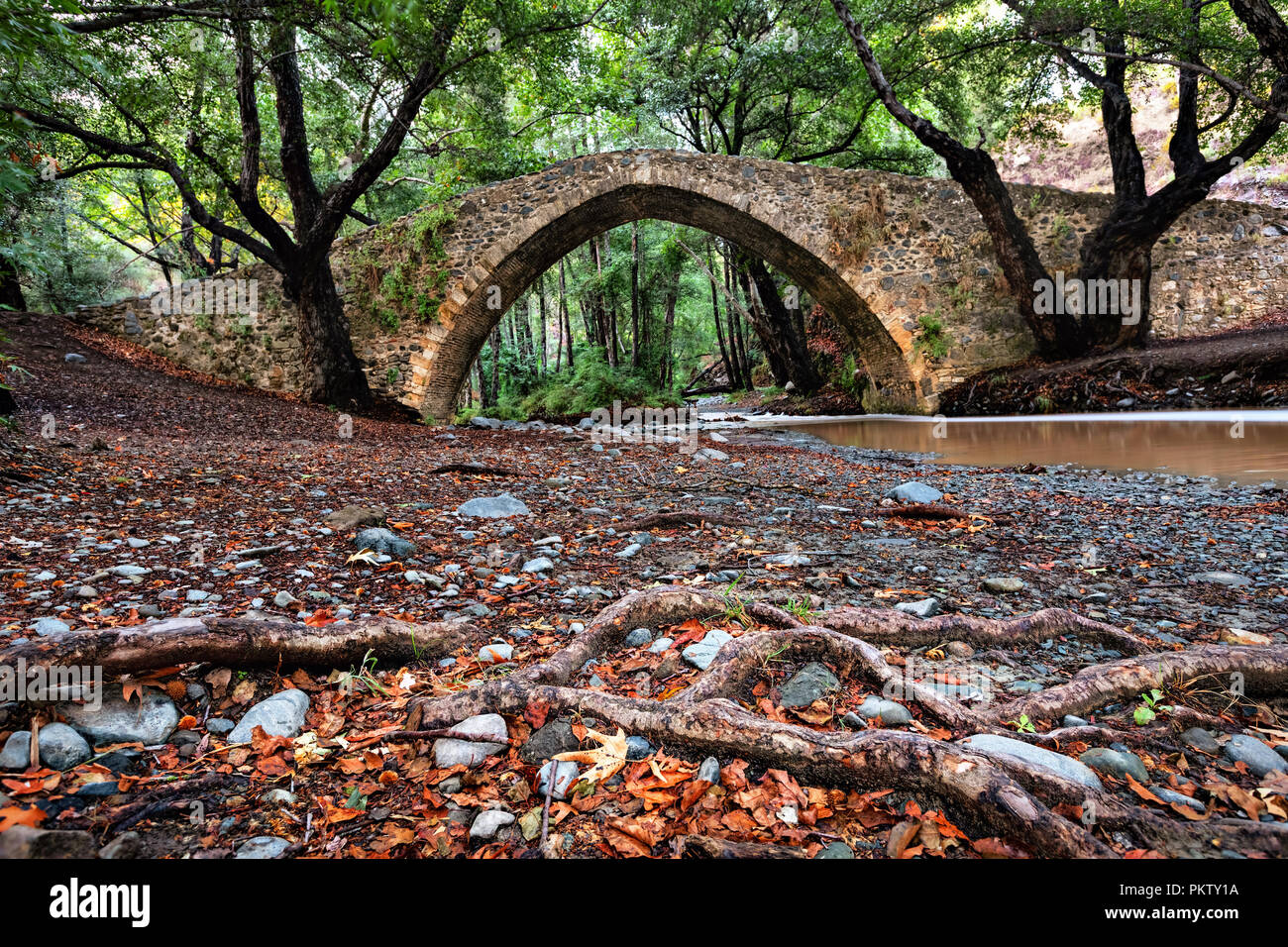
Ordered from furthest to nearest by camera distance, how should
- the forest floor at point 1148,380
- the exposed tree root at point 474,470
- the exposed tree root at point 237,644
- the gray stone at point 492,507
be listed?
1. the forest floor at point 1148,380
2. the exposed tree root at point 474,470
3. the gray stone at point 492,507
4. the exposed tree root at point 237,644

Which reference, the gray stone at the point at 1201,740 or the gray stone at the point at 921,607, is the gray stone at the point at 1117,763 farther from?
the gray stone at the point at 921,607

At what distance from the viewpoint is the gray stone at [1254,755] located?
1.42 m

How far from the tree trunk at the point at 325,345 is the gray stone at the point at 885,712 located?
11.3 metres

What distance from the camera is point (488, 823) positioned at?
125 centimetres

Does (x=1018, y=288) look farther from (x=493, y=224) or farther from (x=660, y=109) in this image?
(x=493, y=224)

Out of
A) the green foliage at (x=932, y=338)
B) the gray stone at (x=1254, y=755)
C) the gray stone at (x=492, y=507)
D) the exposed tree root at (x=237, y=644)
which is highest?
the green foliage at (x=932, y=338)

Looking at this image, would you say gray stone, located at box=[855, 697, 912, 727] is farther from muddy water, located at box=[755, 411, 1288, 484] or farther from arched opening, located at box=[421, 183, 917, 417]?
arched opening, located at box=[421, 183, 917, 417]

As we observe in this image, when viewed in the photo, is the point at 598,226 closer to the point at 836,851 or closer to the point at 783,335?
the point at 783,335

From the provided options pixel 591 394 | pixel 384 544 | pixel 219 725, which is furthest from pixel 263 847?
pixel 591 394

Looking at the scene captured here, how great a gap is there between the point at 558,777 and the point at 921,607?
1751 mm

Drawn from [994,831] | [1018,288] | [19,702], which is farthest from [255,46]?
[1018,288]

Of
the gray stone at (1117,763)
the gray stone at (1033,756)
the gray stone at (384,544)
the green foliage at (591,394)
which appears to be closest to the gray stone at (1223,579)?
the gray stone at (1117,763)

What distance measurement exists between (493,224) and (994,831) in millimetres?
12981

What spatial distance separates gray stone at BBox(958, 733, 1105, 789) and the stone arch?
40.0 ft
